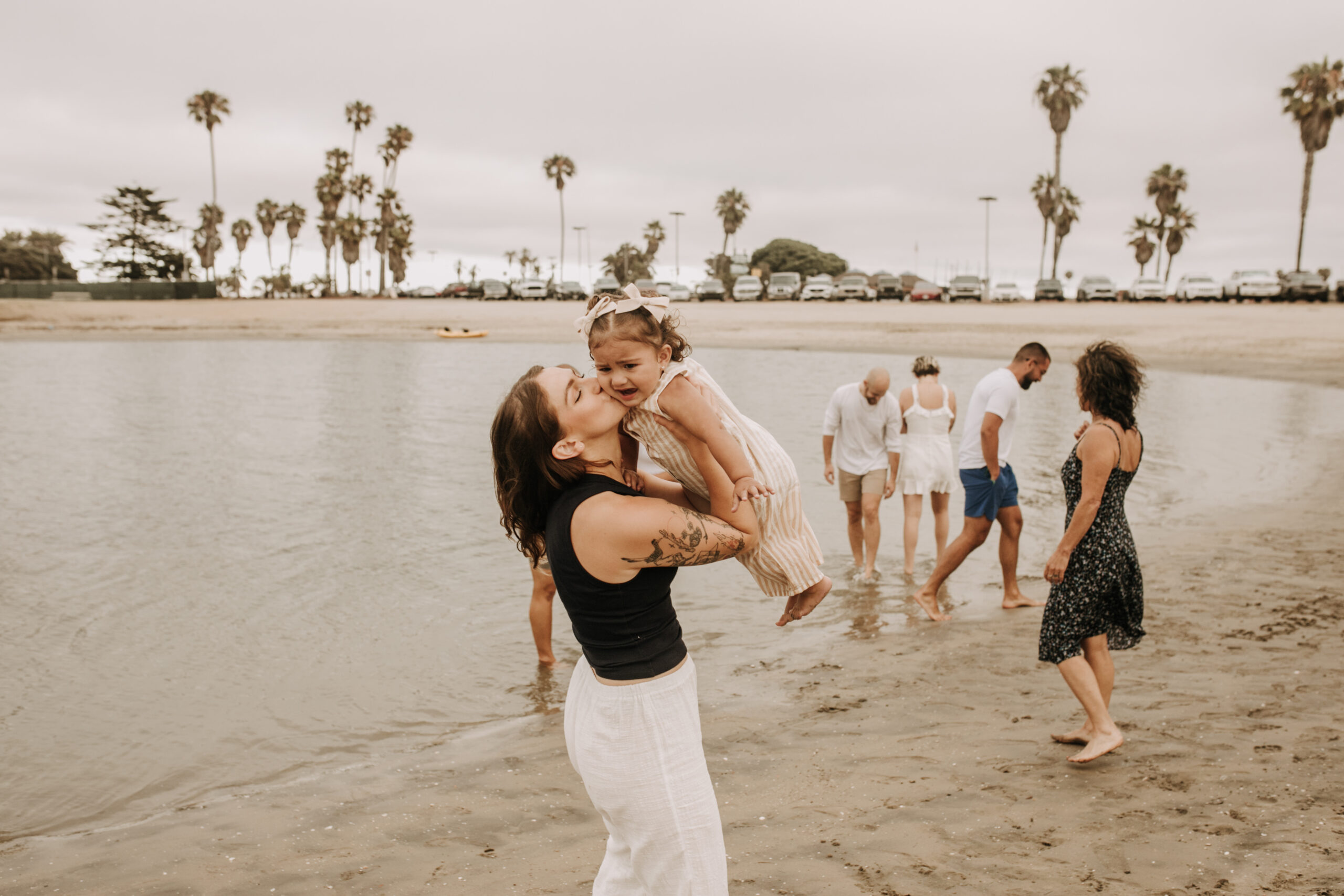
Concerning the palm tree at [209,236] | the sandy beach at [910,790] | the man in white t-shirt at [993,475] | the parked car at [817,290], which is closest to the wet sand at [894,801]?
the sandy beach at [910,790]

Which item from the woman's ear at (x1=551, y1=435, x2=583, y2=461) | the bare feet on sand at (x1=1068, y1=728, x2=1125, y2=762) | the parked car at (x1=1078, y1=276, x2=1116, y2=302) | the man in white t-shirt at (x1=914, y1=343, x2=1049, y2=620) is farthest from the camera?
the parked car at (x1=1078, y1=276, x2=1116, y2=302)

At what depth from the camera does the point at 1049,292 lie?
4997 cm

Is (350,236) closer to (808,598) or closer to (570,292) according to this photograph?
(570,292)

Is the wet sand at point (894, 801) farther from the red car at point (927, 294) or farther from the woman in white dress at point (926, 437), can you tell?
the red car at point (927, 294)

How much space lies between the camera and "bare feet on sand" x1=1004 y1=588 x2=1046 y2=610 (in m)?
7.55

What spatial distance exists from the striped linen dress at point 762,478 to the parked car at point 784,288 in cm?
5277

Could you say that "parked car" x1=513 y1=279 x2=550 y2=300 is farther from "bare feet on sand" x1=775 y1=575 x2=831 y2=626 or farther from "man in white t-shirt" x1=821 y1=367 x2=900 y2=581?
"bare feet on sand" x1=775 y1=575 x2=831 y2=626

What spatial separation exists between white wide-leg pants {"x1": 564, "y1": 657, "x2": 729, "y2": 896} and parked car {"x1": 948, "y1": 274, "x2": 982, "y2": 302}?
166ft

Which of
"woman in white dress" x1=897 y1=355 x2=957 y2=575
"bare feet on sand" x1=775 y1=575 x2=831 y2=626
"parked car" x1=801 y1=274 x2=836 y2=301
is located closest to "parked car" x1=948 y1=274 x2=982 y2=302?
"parked car" x1=801 y1=274 x2=836 y2=301

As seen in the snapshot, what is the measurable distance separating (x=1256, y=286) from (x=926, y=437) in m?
42.6

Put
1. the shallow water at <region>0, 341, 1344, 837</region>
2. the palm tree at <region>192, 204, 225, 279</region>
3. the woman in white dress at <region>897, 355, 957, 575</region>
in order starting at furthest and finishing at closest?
1. the palm tree at <region>192, 204, 225, 279</region>
2. the woman in white dress at <region>897, 355, 957, 575</region>
3. the shallow water at <region>0, 341, 1344, 837</region>

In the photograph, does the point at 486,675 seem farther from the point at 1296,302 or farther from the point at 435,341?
the point at 1296,302

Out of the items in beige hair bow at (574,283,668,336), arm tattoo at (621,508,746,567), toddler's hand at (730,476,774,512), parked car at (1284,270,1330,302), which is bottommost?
arm tattoo at (621,508,746,567)

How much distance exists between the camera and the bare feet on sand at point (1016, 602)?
297 inches
